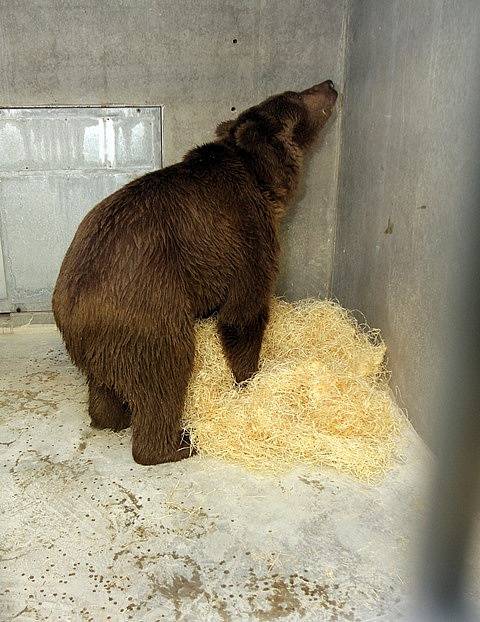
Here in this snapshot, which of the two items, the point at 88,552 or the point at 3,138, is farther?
the point at 3,138

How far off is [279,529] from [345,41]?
3521 mm

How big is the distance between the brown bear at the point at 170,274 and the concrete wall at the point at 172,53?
1.06 m

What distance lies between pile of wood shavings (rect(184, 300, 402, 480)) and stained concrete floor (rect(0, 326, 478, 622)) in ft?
0.37

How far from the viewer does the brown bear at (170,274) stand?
2.74m

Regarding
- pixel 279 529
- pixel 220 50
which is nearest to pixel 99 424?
pixel 279 529

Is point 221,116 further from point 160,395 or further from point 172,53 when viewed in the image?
point 160,395

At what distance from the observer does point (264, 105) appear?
11.6ft

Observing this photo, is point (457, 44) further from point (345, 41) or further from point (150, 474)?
point (150, 474)

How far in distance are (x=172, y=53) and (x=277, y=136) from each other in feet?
4.61

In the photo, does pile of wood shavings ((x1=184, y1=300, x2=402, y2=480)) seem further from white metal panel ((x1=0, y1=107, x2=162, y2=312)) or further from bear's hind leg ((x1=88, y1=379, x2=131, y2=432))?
white metal panel ((x1=0, y1=107, x2=162, y2=312))

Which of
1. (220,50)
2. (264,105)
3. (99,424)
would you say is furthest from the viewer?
(220,50)

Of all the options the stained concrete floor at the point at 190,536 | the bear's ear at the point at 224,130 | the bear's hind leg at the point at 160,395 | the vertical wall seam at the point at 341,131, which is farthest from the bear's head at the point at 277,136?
the stained concrete floor at the point at 190,536

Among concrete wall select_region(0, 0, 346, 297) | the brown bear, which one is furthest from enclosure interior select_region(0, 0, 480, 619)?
the brown bear

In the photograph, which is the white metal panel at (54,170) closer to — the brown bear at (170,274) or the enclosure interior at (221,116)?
the enclosure interior at (221,116)
